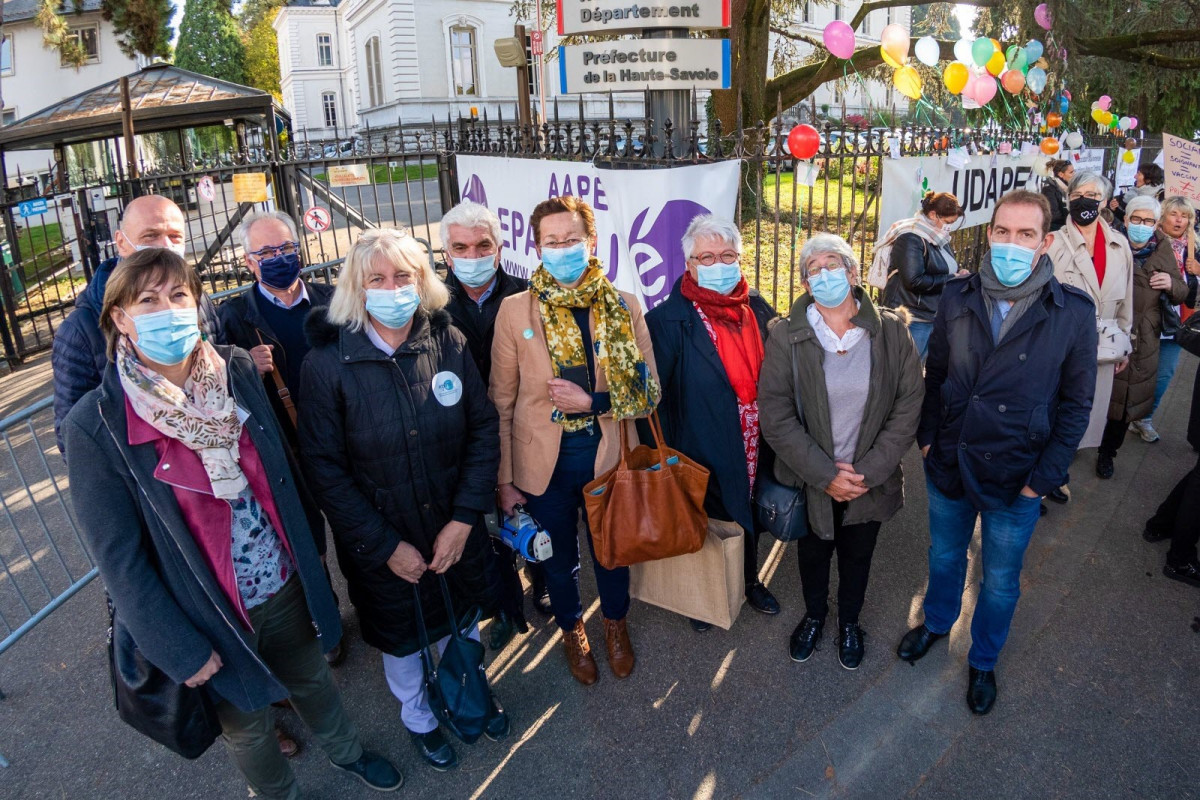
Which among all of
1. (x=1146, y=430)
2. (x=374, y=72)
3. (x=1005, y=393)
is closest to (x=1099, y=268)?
(x=1146, y=430)

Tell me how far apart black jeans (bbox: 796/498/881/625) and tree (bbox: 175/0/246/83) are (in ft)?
199

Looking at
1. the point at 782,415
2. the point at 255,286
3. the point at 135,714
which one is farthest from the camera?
the point at 255,286

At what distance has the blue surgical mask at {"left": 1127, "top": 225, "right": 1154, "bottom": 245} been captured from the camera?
181 inches

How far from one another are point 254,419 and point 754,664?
2.27 metres

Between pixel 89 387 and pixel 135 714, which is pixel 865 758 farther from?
pixel 89 387

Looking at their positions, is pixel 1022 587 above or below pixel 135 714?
below

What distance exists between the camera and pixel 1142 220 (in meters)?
4.59

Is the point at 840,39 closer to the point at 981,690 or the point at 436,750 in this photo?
the point at 981,690

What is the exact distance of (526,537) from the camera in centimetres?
295

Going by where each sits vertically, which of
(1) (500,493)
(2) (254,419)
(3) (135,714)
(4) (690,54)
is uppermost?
(4) (690,54)

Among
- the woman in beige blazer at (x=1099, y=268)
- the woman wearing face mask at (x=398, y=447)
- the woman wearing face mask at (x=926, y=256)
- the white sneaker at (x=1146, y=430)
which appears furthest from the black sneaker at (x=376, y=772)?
the white sneaker at (x=1146, y=430)

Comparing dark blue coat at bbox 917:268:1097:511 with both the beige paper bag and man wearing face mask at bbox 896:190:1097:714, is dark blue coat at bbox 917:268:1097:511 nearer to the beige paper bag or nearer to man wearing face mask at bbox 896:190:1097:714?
man wearing face mask at bbox 896:190:1097:714

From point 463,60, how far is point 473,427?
40.7m

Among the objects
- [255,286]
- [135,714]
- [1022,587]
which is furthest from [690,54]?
[135,714]
